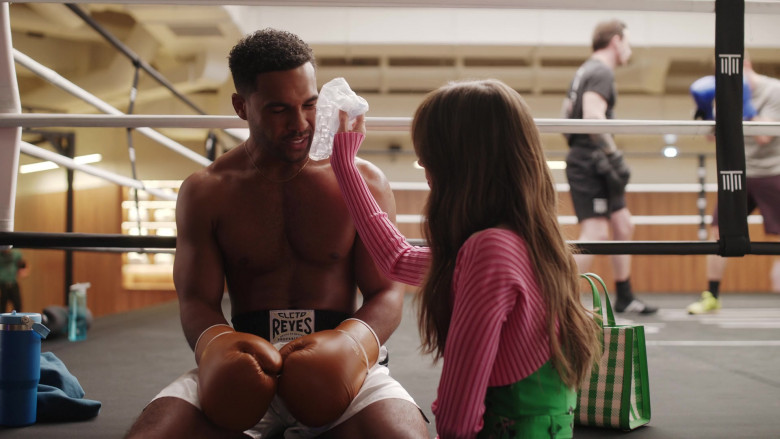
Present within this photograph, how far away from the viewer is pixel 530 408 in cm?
87

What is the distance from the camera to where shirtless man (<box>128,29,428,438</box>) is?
1.17m

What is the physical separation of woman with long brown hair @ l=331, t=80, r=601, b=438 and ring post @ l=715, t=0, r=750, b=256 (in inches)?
23.1

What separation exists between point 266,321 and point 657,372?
3.81 ft

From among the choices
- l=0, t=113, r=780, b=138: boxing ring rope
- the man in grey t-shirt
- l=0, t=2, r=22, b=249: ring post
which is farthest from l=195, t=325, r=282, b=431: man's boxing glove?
the man in grey t-shirt

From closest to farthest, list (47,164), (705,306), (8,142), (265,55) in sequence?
(265,55)
(8,142)
(705,306)
(47,164)

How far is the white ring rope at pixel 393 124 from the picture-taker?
143 centimetres

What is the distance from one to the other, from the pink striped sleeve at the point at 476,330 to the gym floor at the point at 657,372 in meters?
0.53

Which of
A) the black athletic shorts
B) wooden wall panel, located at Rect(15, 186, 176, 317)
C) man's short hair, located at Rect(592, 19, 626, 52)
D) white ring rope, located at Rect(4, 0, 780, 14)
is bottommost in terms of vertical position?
wooden wall panel, located at Rect(15, 186, 176, 317)

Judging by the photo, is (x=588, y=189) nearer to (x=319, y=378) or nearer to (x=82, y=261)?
(x=319, y=378)

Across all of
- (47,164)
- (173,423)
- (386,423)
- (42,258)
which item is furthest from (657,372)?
(47,164)

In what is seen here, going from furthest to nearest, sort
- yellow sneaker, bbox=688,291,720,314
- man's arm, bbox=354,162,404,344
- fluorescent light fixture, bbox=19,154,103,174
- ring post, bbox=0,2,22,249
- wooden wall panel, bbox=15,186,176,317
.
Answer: wooden wall panel, bbox=15,186,176,317 < fluorescent light fixture, bbox=19,154,103,174 < yellow sneaker, bbox=688,291,720,314 < ring post, bbox=0,2,22,249 < man's arm, bbox=354,162,404,344

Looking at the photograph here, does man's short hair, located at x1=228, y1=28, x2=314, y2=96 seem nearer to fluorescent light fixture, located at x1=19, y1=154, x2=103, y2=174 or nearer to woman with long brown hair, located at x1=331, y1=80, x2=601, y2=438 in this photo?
woman with long brown hair, located at x1=331, y1=80, x2=601, y2=438

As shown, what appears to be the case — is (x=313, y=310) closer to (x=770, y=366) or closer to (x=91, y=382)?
(x=91, y=382)

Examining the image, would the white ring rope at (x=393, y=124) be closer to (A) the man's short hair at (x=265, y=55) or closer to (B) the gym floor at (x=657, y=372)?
(A) the man's short hair at (x=265, y=55)
